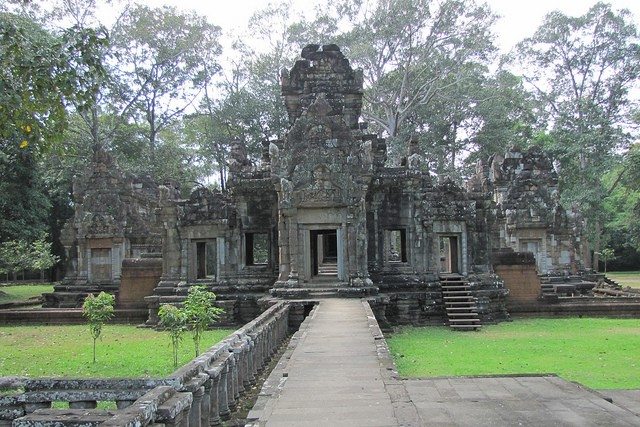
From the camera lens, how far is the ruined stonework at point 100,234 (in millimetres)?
26094

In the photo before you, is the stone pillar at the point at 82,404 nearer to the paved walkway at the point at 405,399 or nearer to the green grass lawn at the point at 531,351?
the paved walkway at the point at 405,399

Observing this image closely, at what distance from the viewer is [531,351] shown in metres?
13.0

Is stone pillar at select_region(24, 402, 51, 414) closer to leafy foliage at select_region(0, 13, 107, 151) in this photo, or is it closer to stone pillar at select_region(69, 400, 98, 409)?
stone pillar at select_region(69, 400, 98, 409)

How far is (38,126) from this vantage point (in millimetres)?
7945

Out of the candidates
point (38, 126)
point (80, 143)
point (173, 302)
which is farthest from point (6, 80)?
point (80, 143)

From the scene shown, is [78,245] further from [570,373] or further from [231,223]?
[570,373]

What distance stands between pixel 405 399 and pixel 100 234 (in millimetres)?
22279

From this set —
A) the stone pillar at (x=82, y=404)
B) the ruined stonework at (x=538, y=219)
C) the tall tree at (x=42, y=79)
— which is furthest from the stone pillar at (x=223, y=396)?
the ruined stonework at (x=538, y=219)

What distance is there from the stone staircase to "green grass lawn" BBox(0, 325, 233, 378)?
639cm

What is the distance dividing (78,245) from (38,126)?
65.7 ft

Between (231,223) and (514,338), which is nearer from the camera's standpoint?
(514,338)

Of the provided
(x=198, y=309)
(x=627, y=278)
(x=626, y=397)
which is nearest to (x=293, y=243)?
(x=198, y=309)

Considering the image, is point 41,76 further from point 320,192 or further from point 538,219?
point 538,219

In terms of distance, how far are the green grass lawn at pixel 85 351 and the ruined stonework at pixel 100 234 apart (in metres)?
6.65
